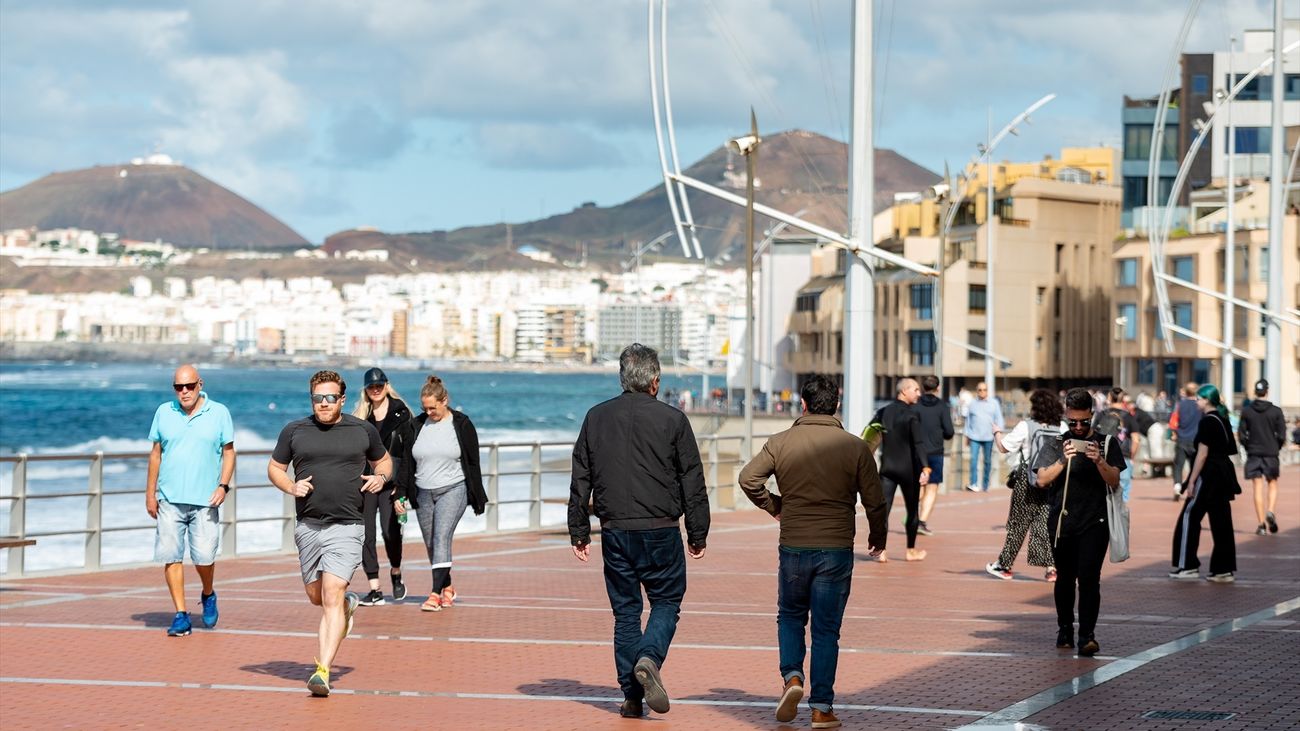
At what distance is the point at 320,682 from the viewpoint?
999 centimetres

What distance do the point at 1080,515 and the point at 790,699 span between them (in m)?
3.37

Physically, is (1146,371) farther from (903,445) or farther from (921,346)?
(903,445)

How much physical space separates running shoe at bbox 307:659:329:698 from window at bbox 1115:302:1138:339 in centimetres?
7614

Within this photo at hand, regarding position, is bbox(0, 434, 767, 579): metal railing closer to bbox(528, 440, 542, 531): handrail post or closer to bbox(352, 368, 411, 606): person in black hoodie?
bbox(528, 440, 542, 531): handrail post

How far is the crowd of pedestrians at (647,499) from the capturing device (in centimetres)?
939

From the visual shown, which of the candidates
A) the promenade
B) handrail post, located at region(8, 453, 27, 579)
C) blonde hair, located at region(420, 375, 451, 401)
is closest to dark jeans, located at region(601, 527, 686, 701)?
the promenade

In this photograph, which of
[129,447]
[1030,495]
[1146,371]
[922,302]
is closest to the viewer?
[1030,495]

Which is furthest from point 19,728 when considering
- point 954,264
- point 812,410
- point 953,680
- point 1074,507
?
point 954,264

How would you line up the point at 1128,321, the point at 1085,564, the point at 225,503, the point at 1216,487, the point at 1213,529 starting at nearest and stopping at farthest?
the point at 1085,564 < the point at 1216,487 < the point at 1213,529 < the point at 225,503 < the point at 1128,321

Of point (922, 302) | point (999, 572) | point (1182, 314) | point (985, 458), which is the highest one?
point (922, 302)

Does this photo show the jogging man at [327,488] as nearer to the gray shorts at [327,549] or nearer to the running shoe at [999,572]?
the gray shorts at [327,549]

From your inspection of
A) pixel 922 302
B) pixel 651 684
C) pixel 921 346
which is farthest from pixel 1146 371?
pixel 651 684

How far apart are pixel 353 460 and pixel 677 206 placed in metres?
16.0

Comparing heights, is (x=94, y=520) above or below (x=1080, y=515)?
below
